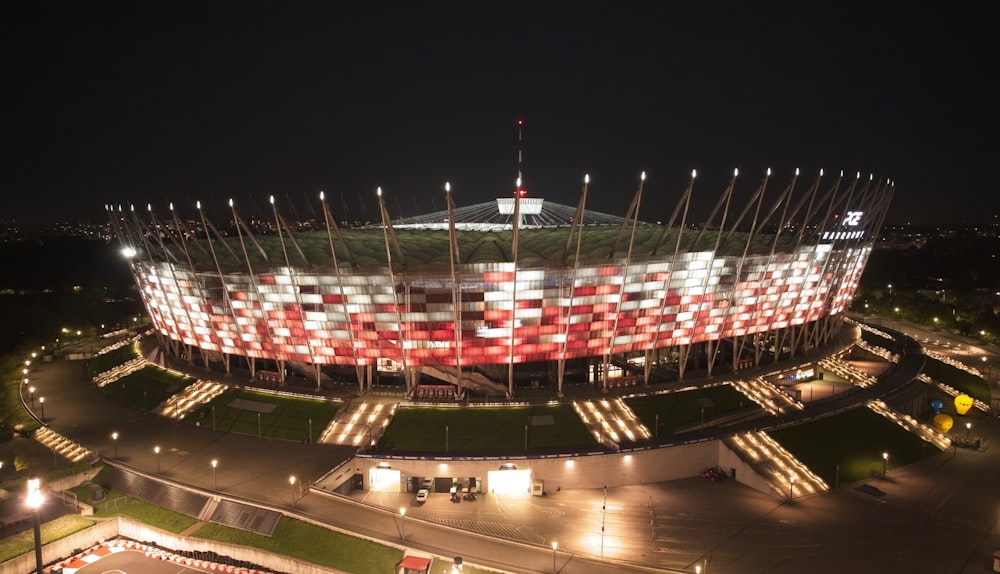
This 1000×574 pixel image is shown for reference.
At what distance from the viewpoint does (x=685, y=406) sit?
66.0 meters

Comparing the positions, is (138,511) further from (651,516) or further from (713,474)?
(713,474)

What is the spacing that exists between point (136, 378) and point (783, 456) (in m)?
75.7

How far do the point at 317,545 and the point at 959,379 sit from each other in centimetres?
8460

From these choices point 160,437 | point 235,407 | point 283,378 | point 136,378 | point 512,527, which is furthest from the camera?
point 136,378

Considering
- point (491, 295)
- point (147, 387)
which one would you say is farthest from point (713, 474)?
point (147, 387)

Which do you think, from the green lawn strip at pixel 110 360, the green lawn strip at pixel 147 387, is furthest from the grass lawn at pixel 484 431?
the green lawn strip at pixel 110 360

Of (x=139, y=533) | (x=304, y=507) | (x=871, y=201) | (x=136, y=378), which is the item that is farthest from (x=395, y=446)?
(x=871, y=201)

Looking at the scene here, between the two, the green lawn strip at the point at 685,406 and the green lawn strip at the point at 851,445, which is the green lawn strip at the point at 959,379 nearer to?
the green lawn strip at the point at 851,445

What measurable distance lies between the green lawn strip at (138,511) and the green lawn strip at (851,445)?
52.1 metres

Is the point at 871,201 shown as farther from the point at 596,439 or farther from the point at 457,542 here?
the point at 457,542

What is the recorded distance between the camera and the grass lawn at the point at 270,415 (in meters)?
60.7

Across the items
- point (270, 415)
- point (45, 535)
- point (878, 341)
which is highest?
point (270, 415)

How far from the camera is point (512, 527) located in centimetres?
4475

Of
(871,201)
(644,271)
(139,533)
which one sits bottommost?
(139,533)
